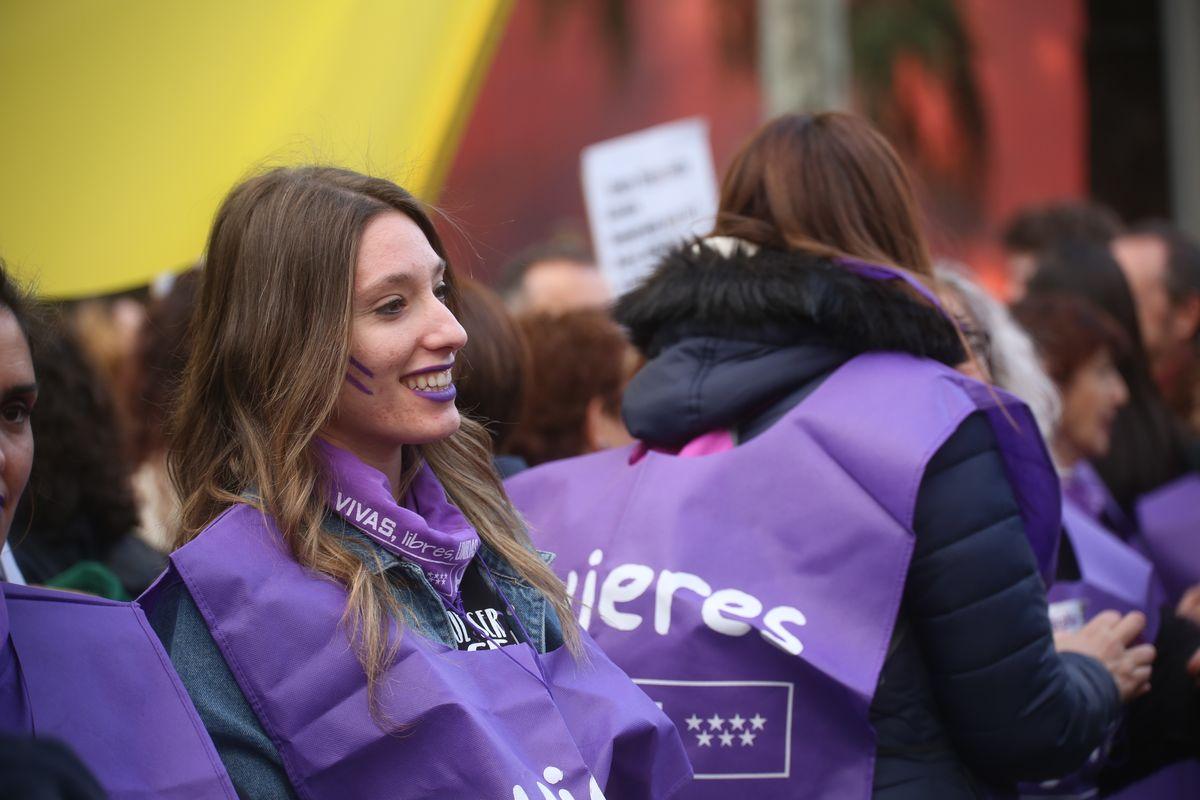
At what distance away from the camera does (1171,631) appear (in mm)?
3320

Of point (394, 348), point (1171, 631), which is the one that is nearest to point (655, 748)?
point (394, 348)

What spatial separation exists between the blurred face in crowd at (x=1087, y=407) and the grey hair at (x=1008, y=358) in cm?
85

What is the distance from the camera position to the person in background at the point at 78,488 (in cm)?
344

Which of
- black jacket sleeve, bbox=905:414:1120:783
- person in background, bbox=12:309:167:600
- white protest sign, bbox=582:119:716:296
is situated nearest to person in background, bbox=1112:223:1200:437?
white protest sign, bbox=582:119:716:296

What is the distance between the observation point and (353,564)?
1.96m

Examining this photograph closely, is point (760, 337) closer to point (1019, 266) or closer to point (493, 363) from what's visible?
point (493, 363)

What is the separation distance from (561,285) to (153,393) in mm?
1926

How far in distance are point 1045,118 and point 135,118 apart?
11.5 metres

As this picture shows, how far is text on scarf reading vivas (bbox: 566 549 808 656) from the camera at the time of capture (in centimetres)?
252

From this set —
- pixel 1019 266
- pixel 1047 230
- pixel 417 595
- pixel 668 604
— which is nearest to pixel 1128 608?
pixel 668 604

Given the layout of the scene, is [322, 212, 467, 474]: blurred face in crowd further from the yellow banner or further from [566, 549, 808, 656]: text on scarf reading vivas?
the yellow banner

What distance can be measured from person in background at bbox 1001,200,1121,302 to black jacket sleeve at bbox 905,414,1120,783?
11.4 feet

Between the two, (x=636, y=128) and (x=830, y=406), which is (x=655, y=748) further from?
(x=636, y=128)

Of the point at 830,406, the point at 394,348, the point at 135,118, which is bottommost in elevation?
the point at 830,406
